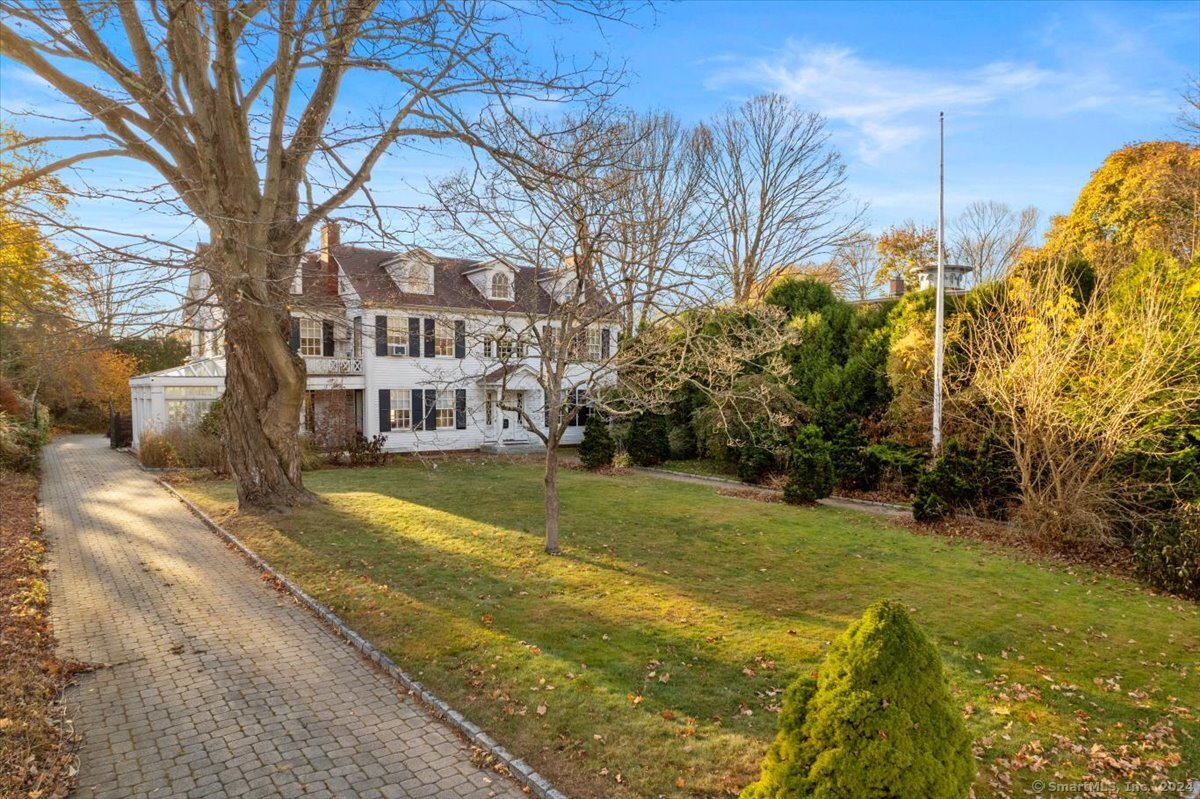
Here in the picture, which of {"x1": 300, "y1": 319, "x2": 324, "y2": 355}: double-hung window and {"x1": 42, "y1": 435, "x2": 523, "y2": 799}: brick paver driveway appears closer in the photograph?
{"x1": 42, "y1": 435, "x2": 523, "y2": 799}: brick paver driveway

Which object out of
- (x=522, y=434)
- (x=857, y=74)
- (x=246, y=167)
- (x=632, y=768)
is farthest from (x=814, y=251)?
(x=632, y=768)

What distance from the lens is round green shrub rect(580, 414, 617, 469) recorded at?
21.0 meters

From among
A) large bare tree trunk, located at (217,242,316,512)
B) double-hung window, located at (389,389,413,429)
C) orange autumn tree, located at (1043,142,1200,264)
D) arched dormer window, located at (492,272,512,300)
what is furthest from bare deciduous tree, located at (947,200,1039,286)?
large bare tree trunk, located at (217,242,316,512)

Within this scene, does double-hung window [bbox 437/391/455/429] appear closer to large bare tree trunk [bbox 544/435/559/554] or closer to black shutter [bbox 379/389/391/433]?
black shutter [bbox 379/389/391/433]

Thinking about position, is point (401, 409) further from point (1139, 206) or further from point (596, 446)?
point (1139, 206)

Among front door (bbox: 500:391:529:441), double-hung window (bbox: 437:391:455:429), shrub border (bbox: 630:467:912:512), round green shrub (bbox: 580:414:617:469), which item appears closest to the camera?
shrub border (bbox: 630:467:912:512)

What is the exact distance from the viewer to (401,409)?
962 inches

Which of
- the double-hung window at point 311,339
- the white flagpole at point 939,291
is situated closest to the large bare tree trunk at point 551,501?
the white flagpole at point 939,291

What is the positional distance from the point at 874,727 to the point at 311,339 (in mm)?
23850

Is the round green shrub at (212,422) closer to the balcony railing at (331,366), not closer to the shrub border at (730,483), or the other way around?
the balcony railing at (331,366)

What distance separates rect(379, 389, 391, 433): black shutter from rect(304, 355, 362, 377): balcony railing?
1199 millimetres

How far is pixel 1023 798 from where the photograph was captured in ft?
13.7

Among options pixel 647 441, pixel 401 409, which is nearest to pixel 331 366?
pixel 401 409

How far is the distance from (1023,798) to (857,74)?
9895 millimetres
